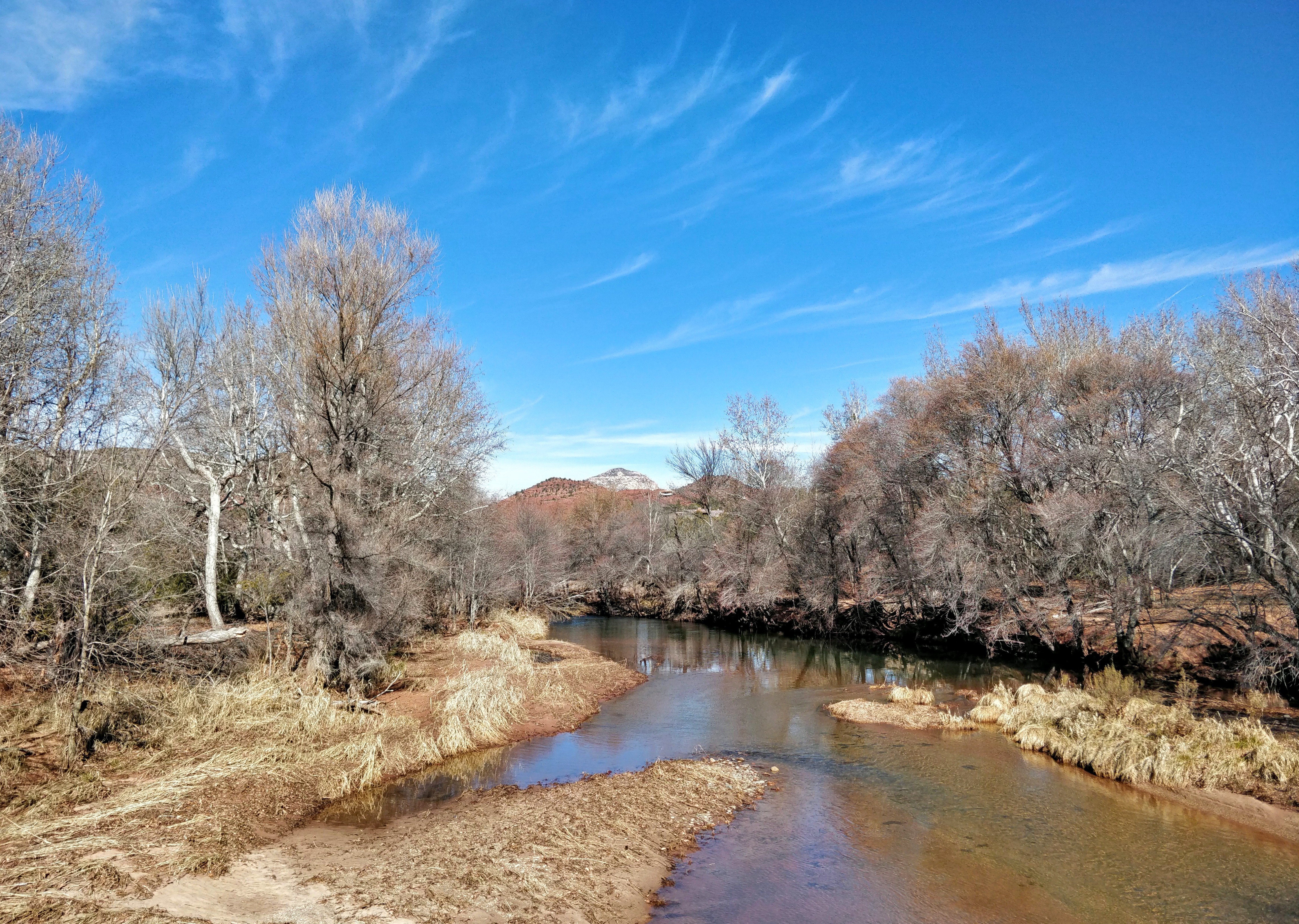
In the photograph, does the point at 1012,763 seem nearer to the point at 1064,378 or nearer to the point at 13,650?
the point at 1064,378

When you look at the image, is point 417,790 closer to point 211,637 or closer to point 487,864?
point 487,864

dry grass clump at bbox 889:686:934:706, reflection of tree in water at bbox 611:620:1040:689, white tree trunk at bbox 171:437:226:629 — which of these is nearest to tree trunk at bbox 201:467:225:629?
white tree trunk at bbox 171:437:226:629

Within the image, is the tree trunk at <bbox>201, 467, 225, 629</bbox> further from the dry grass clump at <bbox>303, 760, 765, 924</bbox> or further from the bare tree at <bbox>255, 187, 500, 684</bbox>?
the dry grass clump at <bbox>303, 760, 765, 924</bbox>

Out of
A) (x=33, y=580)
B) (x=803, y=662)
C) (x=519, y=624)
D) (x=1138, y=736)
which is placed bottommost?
(x=803, y=662)

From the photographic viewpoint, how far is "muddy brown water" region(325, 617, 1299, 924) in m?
7.89

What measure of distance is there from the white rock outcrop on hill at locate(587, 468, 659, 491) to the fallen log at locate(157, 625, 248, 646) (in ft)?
209

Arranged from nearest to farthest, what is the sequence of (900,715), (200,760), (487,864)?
(487,864) < (200,760) < (900,715)

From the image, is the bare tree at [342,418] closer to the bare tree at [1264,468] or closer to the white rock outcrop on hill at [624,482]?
the bare tree at [1264,468]

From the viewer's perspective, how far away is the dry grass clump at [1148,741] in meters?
11.0

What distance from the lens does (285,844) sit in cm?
862

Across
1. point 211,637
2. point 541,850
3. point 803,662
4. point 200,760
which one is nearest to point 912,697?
point 803,662

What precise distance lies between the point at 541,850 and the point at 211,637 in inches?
400

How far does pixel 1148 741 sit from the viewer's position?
12.2 meters

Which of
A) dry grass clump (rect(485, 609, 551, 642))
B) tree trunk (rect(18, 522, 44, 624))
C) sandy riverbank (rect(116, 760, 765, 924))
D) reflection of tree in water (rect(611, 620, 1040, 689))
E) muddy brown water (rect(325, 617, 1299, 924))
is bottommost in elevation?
reflection of tree in water (rect(611, 620, 1040, 689))
